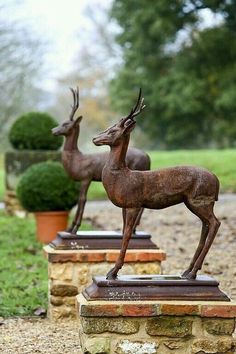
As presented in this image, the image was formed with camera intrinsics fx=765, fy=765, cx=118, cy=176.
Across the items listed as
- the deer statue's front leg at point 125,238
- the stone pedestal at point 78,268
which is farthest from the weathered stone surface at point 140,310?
the stone pedestal at point 78,268

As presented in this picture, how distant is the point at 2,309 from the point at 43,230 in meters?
4.33

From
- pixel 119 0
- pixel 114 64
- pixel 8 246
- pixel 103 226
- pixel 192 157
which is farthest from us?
pixel 114 64

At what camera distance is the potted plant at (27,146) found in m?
14.0

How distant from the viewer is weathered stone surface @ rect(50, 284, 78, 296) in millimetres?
6840

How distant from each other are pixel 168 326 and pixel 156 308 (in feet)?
0.51

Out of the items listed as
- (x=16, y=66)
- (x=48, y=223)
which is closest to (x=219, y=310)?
(x=48, y=223)

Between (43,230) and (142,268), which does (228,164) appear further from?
(142,268)

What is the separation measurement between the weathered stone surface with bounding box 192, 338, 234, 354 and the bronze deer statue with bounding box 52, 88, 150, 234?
7.67 feet

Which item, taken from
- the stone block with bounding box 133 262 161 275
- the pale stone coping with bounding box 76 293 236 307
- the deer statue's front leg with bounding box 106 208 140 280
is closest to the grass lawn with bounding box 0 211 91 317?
the stone block with bounding box 133 262 161 275

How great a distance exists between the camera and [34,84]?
3103 cm

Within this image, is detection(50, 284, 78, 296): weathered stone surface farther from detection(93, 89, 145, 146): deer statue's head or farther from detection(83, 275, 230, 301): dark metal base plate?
detection(93, 89, 145, 146): deer statue's head

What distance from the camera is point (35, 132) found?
14.0 meters

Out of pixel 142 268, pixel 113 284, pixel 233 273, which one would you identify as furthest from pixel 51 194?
pixel 113 284

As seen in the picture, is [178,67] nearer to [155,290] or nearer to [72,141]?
[72,141]
